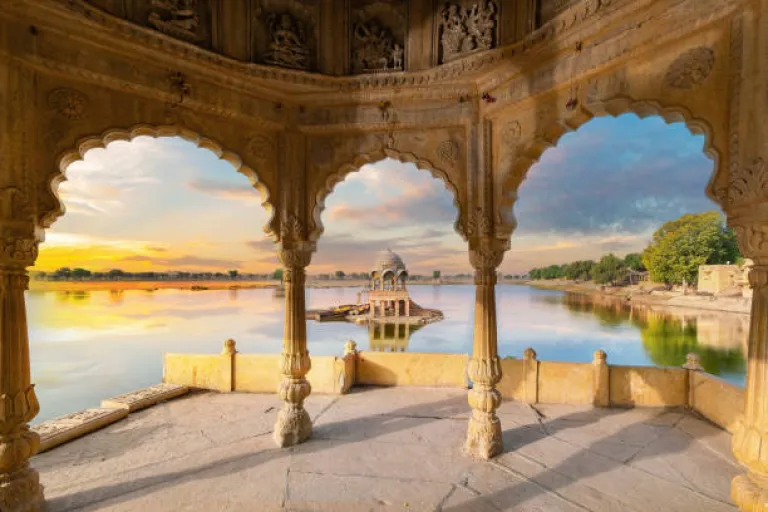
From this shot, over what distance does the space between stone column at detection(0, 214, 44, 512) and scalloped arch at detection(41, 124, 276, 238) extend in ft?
0.95

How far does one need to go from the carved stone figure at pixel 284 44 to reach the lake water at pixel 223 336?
1744 centimetres

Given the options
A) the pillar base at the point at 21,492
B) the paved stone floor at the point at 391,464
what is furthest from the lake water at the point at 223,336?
the pillar base at the point at 21,492

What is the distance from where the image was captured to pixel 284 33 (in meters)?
4.86

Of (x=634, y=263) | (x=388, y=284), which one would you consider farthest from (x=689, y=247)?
(x=388, y=284)

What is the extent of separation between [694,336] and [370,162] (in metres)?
37.4

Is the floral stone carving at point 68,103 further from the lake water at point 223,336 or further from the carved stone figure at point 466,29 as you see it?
the lake water at point 223,336

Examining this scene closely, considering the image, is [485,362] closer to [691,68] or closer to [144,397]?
[691,68]

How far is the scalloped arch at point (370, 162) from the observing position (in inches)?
206

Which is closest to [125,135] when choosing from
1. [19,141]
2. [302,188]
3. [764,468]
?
[19,141]

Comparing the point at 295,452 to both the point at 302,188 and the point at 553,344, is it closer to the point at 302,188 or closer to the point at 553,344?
the point at 302,188

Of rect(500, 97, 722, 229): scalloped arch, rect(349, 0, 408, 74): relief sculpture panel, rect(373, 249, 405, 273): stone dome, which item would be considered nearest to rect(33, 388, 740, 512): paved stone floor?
rect(500, 97, 722, 229): scalloped arch

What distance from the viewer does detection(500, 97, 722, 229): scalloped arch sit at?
304 cm

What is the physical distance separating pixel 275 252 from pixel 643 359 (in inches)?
1417

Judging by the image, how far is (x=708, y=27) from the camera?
9.98 ft
